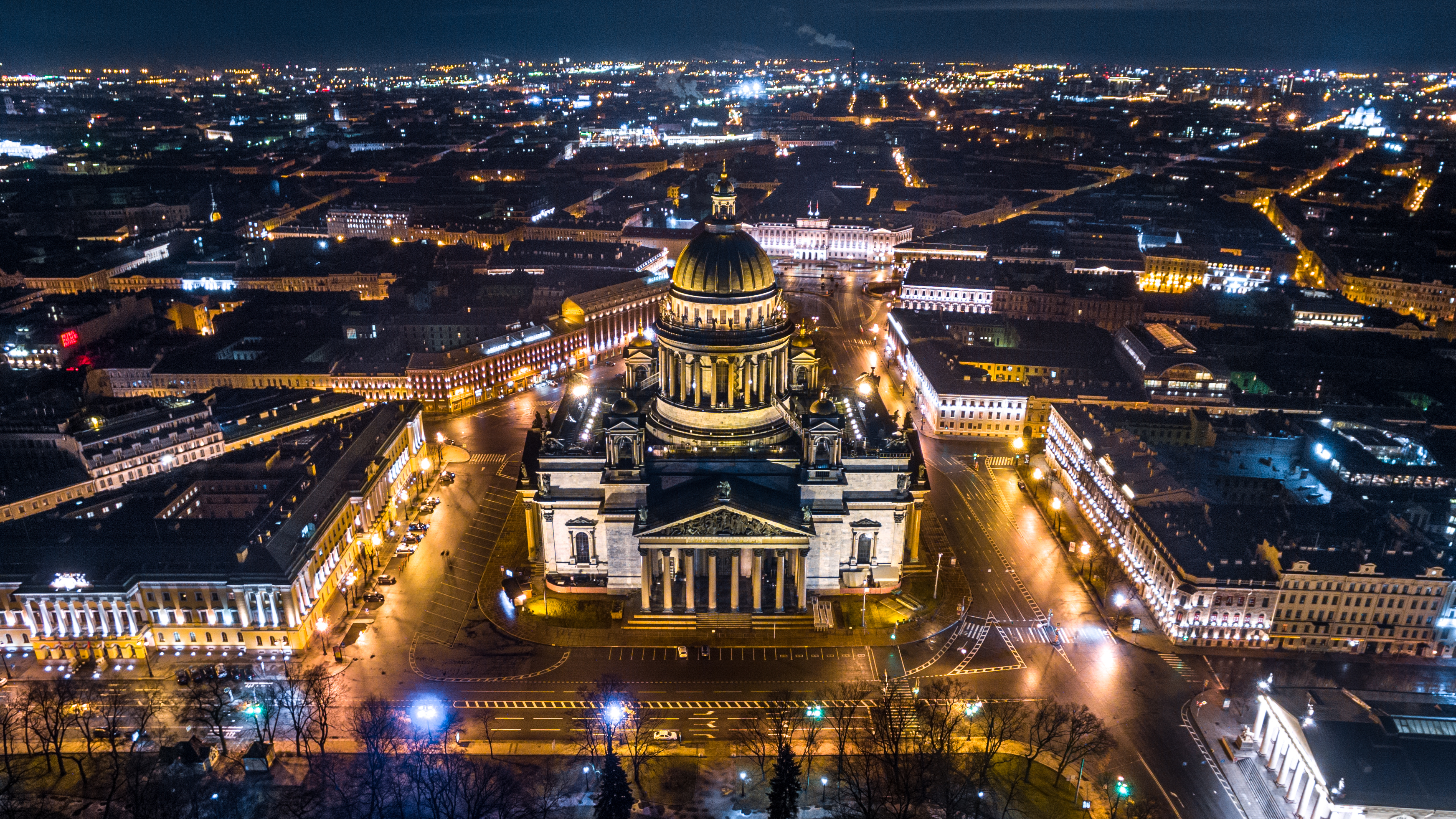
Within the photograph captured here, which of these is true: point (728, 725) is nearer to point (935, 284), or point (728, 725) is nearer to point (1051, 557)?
point (1051, 557)

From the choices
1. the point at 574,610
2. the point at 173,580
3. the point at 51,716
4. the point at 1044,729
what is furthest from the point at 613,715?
the point at 51,716

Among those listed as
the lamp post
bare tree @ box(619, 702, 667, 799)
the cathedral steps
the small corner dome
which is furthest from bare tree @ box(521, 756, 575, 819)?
the small corner dome

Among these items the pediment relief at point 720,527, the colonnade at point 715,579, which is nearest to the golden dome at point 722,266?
the pediment relief at point 720,527

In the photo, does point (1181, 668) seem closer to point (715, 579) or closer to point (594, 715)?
point (715, 579)

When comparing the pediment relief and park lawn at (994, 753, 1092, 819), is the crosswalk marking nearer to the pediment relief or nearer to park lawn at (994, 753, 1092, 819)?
park lawn at (994, 753, 1092, 819)

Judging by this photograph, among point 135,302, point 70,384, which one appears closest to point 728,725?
point 70,384

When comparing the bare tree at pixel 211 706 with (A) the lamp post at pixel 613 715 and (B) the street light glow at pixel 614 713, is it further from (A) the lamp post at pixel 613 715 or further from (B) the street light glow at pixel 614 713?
(B) the street light glow at pixel 614 713
